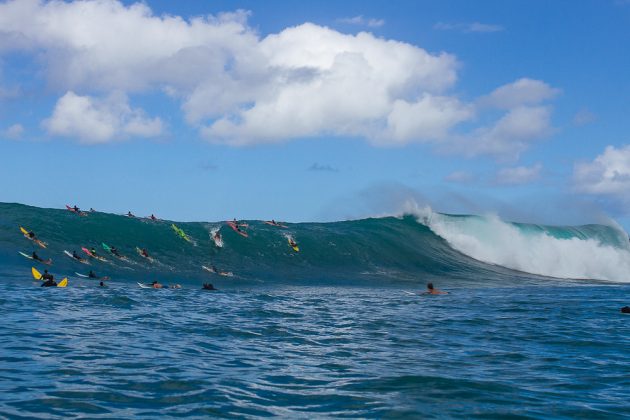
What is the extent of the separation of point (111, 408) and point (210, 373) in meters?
2.21

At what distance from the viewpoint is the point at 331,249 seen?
3675 centimetres

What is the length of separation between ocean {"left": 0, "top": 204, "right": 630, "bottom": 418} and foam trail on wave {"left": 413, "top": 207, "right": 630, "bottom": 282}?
394 inches

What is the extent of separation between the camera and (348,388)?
8852 millimetres

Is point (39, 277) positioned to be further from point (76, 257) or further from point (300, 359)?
point (300, 359)

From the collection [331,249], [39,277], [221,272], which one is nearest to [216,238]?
[221,272]

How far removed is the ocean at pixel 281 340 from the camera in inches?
317

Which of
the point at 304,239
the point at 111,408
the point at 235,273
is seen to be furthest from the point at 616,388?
the point at 304,239

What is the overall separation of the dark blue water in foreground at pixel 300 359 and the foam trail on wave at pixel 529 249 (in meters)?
24.4

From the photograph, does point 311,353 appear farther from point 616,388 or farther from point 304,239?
point 304,239

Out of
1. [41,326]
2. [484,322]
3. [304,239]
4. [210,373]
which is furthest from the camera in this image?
[304,239]

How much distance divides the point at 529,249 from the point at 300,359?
125 ft

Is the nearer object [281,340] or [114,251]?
[281,340]

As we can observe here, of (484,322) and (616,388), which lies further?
(484,322)

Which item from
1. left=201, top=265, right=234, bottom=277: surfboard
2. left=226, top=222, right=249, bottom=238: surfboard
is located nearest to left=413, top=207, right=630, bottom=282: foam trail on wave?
left=226, top=222, right=249, bottom=238: surfboard
